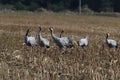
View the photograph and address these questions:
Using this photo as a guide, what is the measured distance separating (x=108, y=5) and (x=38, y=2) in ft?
47.7

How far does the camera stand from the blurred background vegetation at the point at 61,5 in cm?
8106

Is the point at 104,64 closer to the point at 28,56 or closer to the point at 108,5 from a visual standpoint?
the point at 28,56

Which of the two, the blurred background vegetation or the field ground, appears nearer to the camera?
the field ground

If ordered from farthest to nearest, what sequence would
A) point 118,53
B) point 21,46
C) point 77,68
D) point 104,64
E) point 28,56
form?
point 21,46, point 118,53, point 28,56, point 104,64, point 77,68

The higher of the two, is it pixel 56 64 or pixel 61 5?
pixel 56 64

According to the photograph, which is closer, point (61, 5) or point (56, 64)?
A: point (56, 64)

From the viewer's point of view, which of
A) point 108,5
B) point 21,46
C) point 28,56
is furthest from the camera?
point 108,5

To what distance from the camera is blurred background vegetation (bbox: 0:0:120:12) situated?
81.1 meters

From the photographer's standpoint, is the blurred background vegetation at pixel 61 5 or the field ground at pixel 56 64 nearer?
the field ground at pixel 56 64

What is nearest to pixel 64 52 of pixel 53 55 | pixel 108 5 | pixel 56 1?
pixel 53 55

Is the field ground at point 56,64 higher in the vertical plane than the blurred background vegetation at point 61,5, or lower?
higher

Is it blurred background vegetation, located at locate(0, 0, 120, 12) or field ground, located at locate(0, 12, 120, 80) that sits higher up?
field ground, located at locate(0, 12, 120, 80)

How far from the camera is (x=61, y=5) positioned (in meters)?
84.6

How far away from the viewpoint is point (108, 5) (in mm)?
81062
